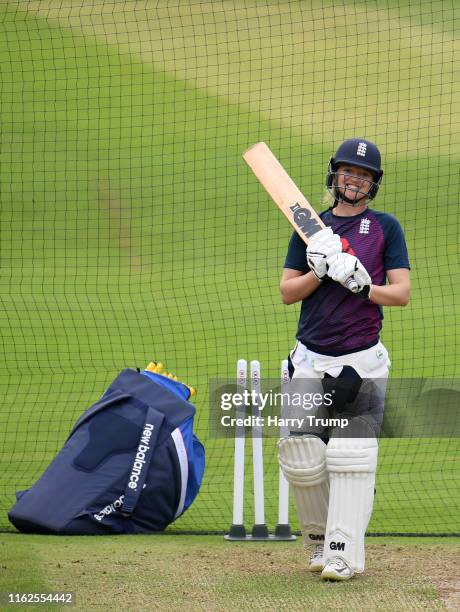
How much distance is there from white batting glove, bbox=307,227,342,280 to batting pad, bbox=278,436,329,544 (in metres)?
0.60

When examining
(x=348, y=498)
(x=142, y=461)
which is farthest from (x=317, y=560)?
(x=142, y=461)

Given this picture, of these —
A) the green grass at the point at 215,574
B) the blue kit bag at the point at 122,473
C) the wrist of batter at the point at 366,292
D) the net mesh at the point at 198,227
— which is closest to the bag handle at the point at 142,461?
the blue kit bag at the point at 122,473

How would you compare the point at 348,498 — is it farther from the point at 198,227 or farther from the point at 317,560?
the point at 198,227

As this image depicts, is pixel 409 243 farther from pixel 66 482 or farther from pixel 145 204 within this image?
pixel 66 482

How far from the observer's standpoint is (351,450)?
3982 mm

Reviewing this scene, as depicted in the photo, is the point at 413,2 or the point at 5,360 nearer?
the point at 5,360

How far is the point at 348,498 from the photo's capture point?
400 centimetres

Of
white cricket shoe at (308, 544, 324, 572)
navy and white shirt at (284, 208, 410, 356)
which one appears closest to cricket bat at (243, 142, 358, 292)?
navy and white shirt at (284, 208, 410, 356)

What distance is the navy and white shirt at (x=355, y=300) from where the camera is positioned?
13.5 ft

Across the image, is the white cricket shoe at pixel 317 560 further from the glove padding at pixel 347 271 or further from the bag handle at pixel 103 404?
the bag handle at pixel 103 404

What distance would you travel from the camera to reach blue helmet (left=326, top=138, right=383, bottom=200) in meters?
4.19

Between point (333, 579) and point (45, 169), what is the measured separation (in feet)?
35.0

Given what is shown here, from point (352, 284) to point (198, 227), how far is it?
31.9 ft

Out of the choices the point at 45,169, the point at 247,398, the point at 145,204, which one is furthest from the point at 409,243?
the point at 247,398
